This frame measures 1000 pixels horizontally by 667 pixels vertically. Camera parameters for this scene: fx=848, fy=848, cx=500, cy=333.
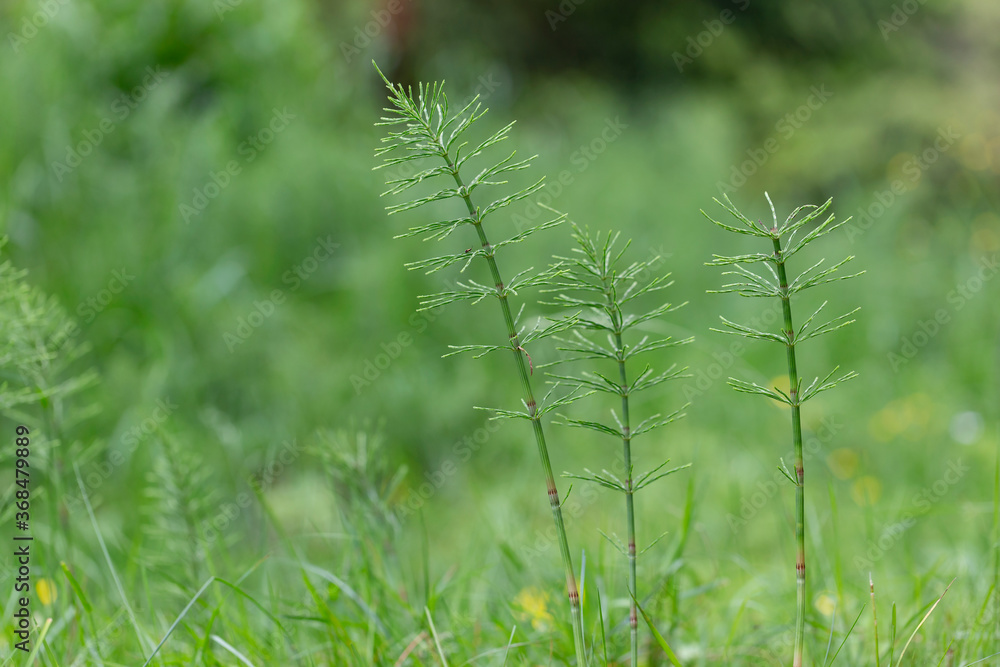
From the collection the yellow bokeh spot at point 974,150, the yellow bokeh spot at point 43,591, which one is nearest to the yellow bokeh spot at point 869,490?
the yellow bokeh spot at point 43,591

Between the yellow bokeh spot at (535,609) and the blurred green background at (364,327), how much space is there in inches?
1.7

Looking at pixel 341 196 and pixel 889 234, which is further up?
pixel 341 196

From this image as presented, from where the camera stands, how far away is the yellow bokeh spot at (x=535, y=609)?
1.60 meters

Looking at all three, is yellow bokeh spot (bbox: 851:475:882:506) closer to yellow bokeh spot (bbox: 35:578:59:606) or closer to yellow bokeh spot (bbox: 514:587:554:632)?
yellow bokeh spot (bbox: 514:587:554:632)

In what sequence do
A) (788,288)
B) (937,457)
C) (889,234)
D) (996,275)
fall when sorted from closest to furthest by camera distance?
(788,288)
(937,457)
(996,275)
(889,234)

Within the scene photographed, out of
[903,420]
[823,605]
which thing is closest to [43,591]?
[823,605]

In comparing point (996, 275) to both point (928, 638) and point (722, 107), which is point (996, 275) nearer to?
point (722, 107)

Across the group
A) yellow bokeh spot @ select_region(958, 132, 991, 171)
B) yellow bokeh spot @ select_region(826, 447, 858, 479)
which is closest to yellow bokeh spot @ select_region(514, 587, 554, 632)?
yellow bokeh spot @ select_region(826, 447, 858, 479)

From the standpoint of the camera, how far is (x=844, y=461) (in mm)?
3521

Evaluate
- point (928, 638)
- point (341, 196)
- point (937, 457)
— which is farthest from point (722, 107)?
point (928, 638)

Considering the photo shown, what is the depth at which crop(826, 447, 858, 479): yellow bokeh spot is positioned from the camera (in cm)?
338

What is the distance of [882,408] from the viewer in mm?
4043

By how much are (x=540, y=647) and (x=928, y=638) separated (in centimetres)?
71

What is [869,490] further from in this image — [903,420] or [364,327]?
[364,327]
